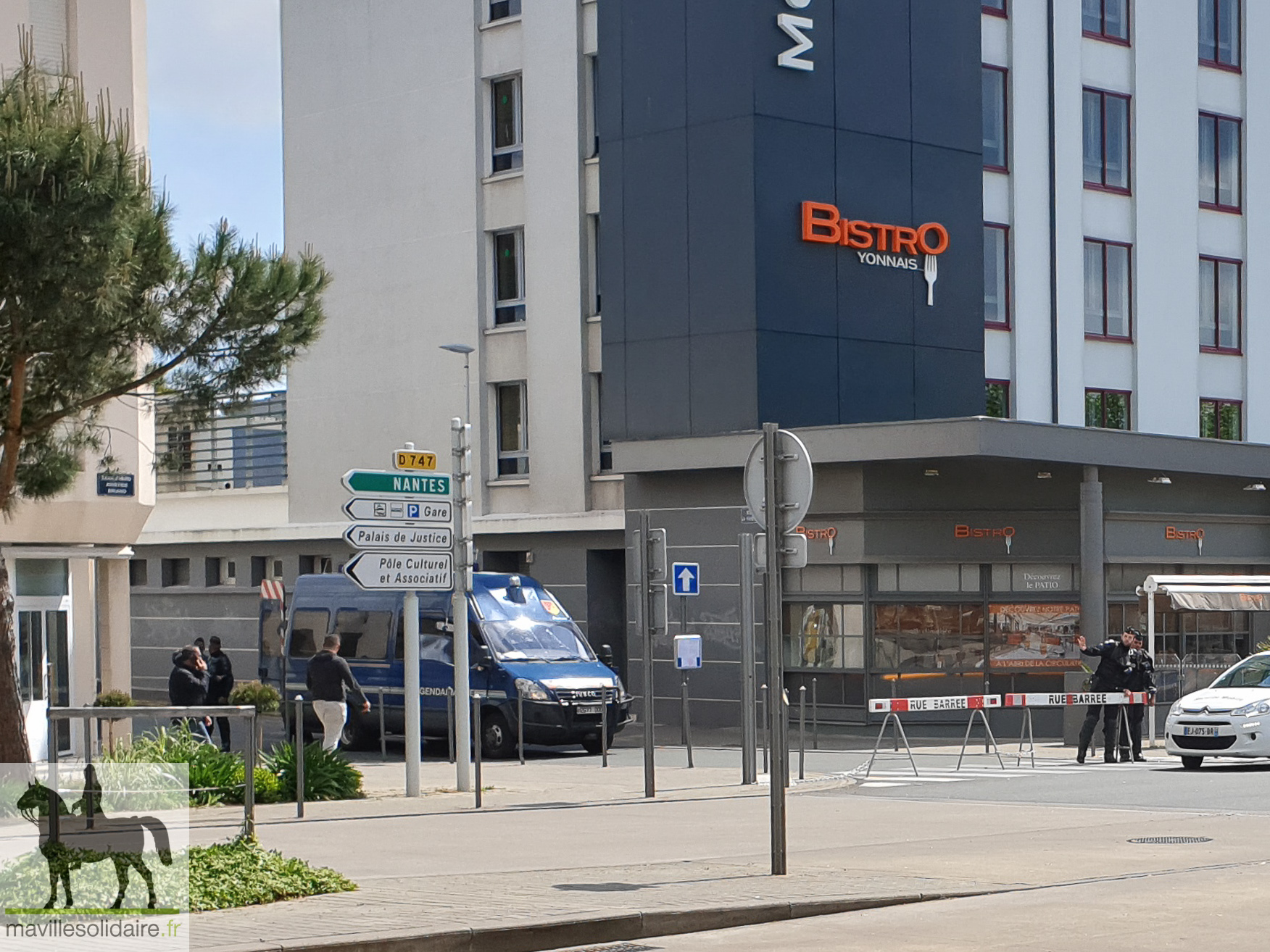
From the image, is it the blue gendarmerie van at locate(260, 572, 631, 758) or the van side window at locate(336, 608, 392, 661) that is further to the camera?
the van side window at locate(336, 608, 392, 661)

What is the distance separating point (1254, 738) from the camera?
2188 centimetres

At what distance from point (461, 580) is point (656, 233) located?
13.1m

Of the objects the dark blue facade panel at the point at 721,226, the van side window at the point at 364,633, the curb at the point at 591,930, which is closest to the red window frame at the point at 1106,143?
the dark blue facade panel at the point at 721,226

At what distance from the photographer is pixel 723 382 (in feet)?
102

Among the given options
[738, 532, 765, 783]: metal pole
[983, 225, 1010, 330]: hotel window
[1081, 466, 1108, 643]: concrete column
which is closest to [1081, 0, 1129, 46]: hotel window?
[983, 225, 1010, 330]: hotel window

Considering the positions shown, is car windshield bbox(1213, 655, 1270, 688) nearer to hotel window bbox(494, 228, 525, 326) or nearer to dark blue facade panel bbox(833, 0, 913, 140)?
dark blue facade panel bbox(833, 0, 913, 140)

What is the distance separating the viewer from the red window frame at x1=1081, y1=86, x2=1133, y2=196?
36094mm

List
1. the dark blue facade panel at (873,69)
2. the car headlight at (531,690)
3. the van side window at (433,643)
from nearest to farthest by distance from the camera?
the car headlight at (531,690) → the van side window at (433,643) → the dark blue facade panel at (873,69)

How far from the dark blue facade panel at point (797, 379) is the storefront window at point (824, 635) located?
305cm

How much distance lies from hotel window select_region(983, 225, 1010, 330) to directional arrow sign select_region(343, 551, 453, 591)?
56.0 feet

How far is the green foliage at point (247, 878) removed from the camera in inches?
409

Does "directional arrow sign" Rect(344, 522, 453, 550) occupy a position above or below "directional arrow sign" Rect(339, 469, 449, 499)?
below

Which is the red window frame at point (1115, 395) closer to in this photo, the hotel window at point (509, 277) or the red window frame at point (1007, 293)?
the red window frame at point (1007, 293)

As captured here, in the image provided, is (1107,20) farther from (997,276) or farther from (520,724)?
(520,724)
